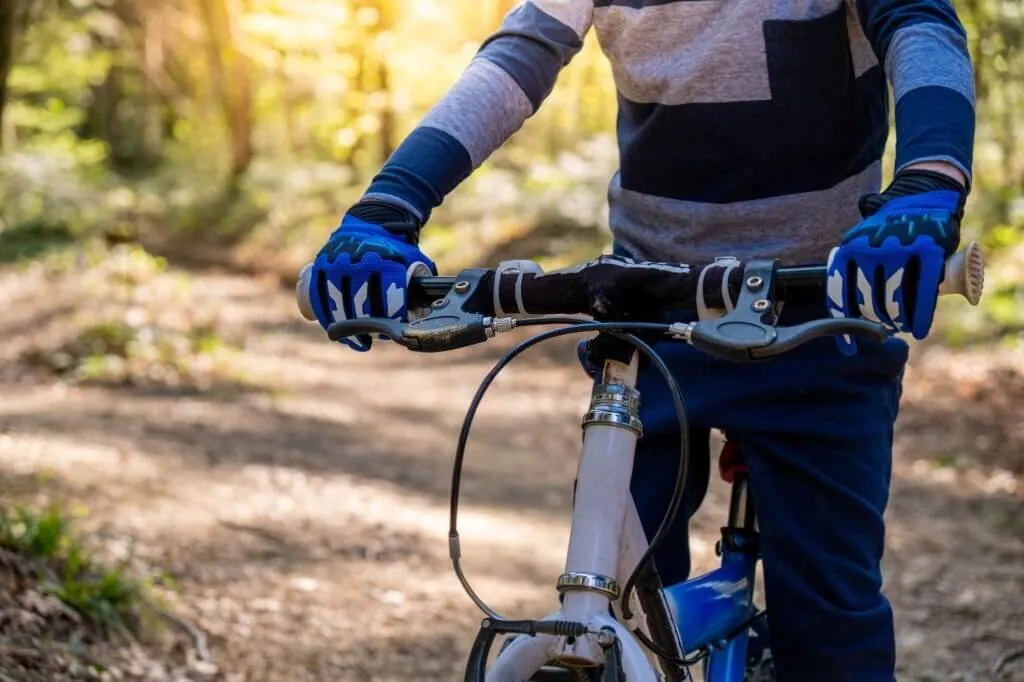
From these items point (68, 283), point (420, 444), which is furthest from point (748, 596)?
point (68, 283)

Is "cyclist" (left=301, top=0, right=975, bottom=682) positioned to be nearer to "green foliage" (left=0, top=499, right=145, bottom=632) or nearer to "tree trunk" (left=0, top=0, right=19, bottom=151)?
"green foliage" (left=0, top=499, right=145, bottom=632)

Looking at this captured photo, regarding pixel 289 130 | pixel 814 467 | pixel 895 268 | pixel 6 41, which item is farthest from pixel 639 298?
pixel 289 130

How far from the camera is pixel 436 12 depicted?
64.5 feet

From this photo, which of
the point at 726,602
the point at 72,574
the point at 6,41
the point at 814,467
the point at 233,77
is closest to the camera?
the point at 814,467

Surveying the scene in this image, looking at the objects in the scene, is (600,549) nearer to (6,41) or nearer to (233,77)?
(6,41)

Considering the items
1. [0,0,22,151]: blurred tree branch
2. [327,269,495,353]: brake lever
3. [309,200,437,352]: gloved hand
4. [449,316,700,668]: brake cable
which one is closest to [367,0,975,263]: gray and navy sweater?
[309,200,437,352]: gloved hand

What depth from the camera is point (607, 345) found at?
1693 millimetres

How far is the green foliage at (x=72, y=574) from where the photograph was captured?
3641 mm

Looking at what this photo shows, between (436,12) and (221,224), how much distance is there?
4.97 m

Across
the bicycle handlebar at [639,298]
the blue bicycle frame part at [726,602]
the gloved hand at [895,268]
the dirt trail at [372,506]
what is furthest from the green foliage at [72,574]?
the gloved hand at [895,268]

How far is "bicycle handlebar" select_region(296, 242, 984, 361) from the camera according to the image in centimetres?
142

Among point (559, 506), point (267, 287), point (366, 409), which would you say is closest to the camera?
point (559, 506)

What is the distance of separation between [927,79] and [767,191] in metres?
0.45

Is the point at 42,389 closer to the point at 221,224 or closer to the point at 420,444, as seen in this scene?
the point at 420,444
